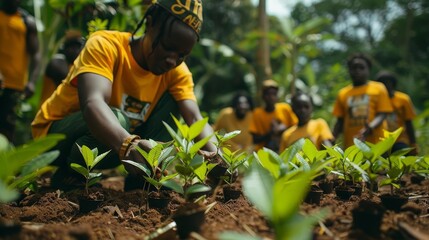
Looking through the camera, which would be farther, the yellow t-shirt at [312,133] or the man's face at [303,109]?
the man's face at [303,109]

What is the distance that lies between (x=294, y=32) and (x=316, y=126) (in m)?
4.07

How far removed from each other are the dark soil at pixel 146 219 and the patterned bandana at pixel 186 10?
775 millimetres

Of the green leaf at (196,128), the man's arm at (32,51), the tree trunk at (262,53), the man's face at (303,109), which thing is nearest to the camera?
the green leaf at (196,128)

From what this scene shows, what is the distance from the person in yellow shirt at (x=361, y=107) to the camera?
3803mm

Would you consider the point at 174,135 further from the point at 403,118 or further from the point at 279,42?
the point at 279,42

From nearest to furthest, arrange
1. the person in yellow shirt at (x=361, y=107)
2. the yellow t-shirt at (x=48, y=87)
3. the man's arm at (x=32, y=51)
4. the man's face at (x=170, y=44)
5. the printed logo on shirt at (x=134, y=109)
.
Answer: the man's face at (x=170, y=44) → the printed logo on shirt at (x=134, y=109) → the man's arm at (x=32, y=51) → the yellow t-shirt at (x=48, y=87) → the person in yellow shirt at (x=361, y=107)

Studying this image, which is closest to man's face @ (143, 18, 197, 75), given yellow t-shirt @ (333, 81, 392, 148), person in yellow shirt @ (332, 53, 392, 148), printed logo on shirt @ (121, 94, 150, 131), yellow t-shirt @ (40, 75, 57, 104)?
printed logo on shirt @ (121, 94, 150, 131)

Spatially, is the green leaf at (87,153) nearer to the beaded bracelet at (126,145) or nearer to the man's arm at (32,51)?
the beaded bracelet at (126,145)

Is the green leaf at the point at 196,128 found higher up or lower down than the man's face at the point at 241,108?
higher up

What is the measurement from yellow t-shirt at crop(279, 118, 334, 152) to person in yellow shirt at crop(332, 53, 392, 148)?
26cm

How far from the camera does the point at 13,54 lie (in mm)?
3268

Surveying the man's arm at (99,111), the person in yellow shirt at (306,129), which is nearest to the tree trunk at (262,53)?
the person in yellow shirt at (306,129)

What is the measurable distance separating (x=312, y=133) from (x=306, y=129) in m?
0.15

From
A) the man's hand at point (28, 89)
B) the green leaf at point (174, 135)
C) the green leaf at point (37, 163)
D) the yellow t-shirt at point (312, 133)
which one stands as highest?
the green leaf at point (174, 135)
